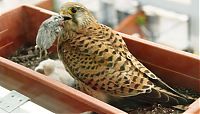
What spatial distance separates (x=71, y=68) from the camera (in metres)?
1.01

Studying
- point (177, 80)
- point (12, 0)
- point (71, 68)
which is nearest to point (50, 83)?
point (71, 68)

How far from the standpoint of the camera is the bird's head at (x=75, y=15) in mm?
990

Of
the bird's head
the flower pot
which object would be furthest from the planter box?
the bird's head

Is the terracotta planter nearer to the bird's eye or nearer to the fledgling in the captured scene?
the fledgling

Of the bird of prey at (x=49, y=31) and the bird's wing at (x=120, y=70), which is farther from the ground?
the bird of prey at (x=49, y=31)

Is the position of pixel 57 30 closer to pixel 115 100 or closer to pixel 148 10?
pixel 115 100

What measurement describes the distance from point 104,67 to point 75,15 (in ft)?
0.46

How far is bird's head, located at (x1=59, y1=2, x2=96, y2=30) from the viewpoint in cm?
99

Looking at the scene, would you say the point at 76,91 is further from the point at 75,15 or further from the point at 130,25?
the point at 130,25

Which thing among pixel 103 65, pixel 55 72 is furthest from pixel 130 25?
pixel 103 65

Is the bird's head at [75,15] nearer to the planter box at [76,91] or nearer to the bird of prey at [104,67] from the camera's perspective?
the bird of prey at [104,67]

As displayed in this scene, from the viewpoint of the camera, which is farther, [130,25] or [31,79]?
[130,25]

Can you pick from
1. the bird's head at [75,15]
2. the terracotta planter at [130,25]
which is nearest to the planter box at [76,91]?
the bird's head at [75,15]

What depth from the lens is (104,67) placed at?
968 mm
